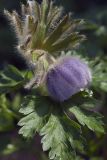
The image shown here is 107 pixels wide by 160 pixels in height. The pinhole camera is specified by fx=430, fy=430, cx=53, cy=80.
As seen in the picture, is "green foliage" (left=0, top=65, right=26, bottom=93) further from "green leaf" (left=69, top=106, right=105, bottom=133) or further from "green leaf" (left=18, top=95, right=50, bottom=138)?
"green leaf" (left=69, top=106, right=105, bottom=133)

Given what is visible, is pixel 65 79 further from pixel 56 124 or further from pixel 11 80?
pixel 11 80

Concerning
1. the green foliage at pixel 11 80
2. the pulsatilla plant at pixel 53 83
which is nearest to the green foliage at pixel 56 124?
the pulsatilla plant at pixel 53 83

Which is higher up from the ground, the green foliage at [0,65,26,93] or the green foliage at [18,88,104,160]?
the green foliage at [0,65,26,93]

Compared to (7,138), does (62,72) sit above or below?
above

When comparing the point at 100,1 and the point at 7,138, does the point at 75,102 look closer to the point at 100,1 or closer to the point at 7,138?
the point at 7,138

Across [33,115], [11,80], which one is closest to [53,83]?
[33,115]

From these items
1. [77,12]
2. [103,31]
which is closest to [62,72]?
[103,31]

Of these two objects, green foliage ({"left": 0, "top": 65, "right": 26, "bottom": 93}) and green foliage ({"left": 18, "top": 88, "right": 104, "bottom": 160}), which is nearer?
green foliage ({"left": 18, "top": 88, "right": 104, "bottom": 160})

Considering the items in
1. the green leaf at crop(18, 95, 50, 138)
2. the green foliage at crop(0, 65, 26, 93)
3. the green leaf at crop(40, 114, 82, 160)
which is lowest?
the green leaf at crop(40, 114, 82, 160)

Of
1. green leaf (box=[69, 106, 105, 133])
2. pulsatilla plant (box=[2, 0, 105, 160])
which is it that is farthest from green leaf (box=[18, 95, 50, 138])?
green leaf (box=[69, 106, 105, 133])
